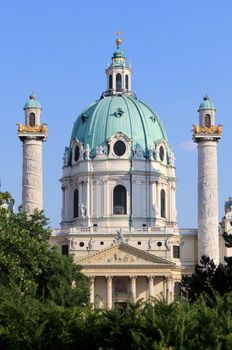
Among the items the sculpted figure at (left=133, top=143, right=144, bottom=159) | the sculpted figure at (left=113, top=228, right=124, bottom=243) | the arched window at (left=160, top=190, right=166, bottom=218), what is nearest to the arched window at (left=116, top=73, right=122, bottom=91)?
the sculpted figure at (left=133, top=143, right=144, bottom=159)

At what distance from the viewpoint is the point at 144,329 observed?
34.2 meters

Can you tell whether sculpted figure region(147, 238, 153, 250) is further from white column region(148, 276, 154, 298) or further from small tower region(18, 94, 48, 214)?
small tower region(18, 94, 48, 214)

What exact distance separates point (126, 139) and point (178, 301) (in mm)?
79097

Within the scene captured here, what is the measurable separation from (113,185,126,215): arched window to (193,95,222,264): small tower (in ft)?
34.1

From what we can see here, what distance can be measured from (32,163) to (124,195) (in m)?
12.4

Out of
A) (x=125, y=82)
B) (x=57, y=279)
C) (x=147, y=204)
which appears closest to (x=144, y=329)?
(x=57, y=279)

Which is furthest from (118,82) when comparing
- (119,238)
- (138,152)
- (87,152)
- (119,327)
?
(119,327)

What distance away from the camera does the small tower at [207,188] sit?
345 feet

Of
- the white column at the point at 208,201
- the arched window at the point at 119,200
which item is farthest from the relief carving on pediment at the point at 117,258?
the arched window at the point at 119,200

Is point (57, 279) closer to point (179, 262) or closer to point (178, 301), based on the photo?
point (178, 301)

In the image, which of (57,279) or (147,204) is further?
(147,204)

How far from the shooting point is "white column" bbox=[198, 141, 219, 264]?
345 feet

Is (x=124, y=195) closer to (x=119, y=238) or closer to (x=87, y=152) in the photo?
(x=87, y=152)

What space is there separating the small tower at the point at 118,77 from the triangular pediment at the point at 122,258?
22.0 meters
